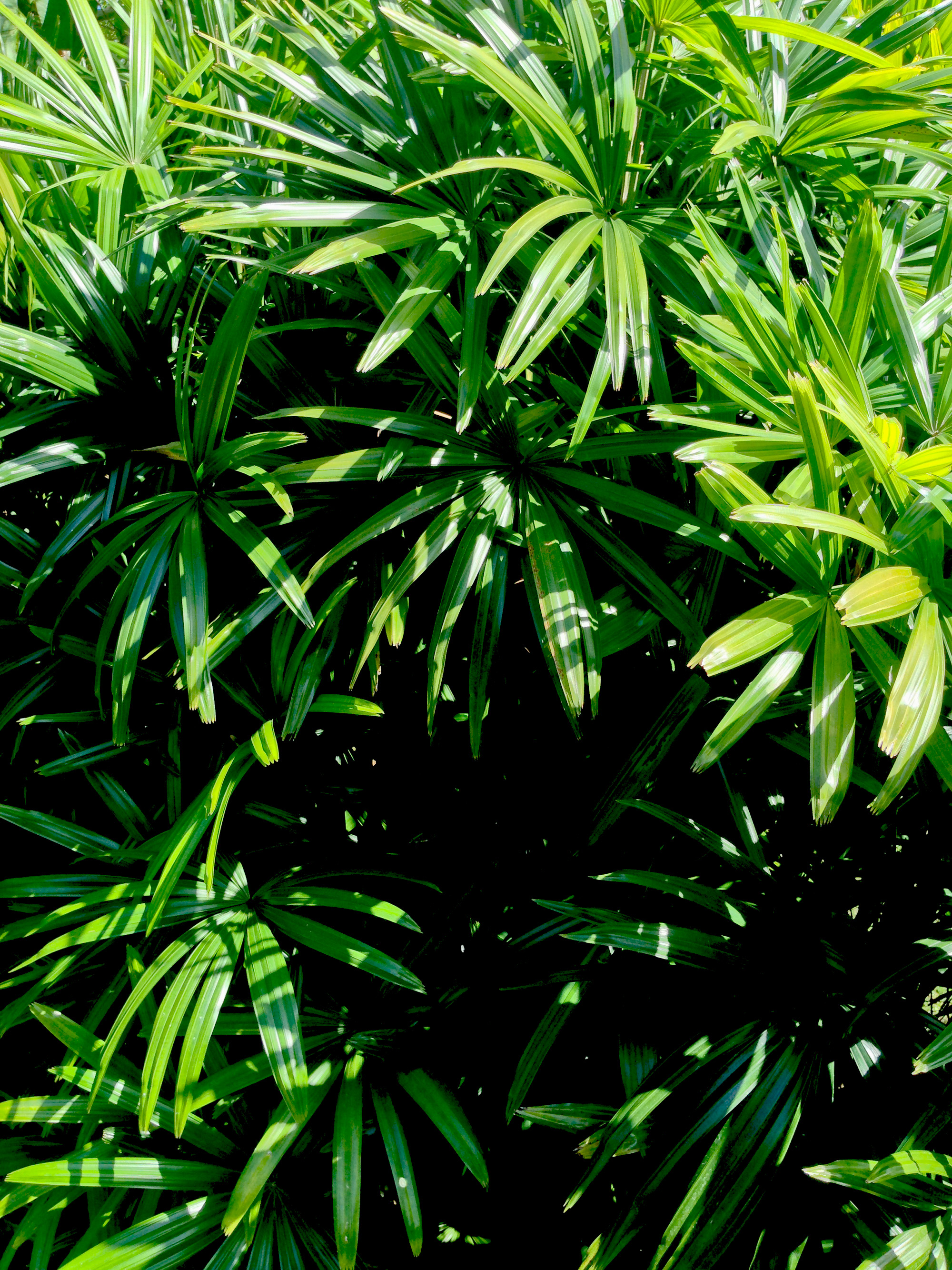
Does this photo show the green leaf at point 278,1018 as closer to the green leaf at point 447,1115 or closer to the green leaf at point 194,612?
the green leaf at point 447,1115

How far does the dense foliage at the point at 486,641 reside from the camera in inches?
33.0

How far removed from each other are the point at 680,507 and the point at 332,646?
404mm

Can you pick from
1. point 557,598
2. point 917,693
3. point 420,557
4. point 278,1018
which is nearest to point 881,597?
point 917,693

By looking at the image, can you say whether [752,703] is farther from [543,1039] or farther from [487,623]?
[543,1039]

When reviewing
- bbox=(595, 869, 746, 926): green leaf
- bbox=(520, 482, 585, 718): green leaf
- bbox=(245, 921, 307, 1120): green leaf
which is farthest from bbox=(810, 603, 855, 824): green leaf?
bbox=(245, 921, 307, 1120): green leaf

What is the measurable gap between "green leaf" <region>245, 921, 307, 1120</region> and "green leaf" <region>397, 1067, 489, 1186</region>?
5.5 inches

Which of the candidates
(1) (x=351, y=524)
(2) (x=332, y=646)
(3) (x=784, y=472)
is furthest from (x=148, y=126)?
(3) (x=784, y=472)

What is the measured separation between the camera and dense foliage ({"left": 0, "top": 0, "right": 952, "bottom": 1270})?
0.84 m

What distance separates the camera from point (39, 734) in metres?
1.26

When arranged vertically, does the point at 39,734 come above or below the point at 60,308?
below

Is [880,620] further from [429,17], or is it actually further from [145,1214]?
[145,1214]

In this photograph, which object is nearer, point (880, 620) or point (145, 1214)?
point (880, 620)

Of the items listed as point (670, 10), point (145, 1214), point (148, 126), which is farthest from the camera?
point (148, 126)

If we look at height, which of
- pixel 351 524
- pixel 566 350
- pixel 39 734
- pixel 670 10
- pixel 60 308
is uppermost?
pixel 670 10
